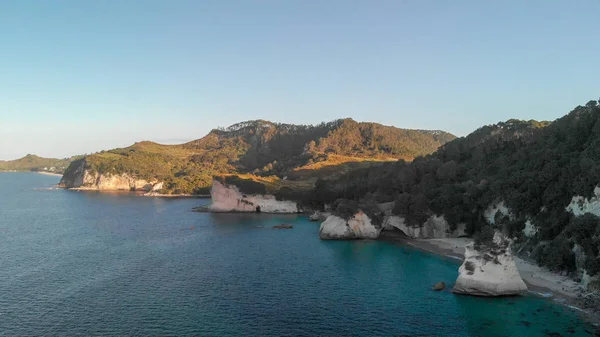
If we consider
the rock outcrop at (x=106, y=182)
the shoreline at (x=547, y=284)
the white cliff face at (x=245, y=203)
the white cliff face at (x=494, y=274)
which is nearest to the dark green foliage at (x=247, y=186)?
the white cliff face at (x=245, y=203)

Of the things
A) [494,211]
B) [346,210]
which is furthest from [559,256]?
[346,210]

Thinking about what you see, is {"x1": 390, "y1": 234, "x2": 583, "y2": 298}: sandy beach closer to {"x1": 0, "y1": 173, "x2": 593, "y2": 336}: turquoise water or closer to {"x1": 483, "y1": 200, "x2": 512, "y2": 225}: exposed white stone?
{"x1": 0, "y1": 173, "x2": 593, "y2": 336}: turquoise water

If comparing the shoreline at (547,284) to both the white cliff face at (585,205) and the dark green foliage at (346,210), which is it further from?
the dark green foliage at (346,210)

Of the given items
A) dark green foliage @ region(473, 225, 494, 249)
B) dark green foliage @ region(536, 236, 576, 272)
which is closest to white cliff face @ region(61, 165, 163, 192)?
dark green foliage @ region(473, 225, 494, 249)

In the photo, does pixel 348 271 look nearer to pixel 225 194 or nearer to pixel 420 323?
pixel 420 323

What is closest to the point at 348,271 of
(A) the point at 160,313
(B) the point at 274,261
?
(B) the point at 274,261

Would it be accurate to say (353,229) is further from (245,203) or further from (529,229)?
(245,203)

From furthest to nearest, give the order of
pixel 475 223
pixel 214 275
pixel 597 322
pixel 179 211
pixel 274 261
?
pixel 179 211
pixel 475 223
pixel 274 261
pixel 214 275
pixel 597 322
